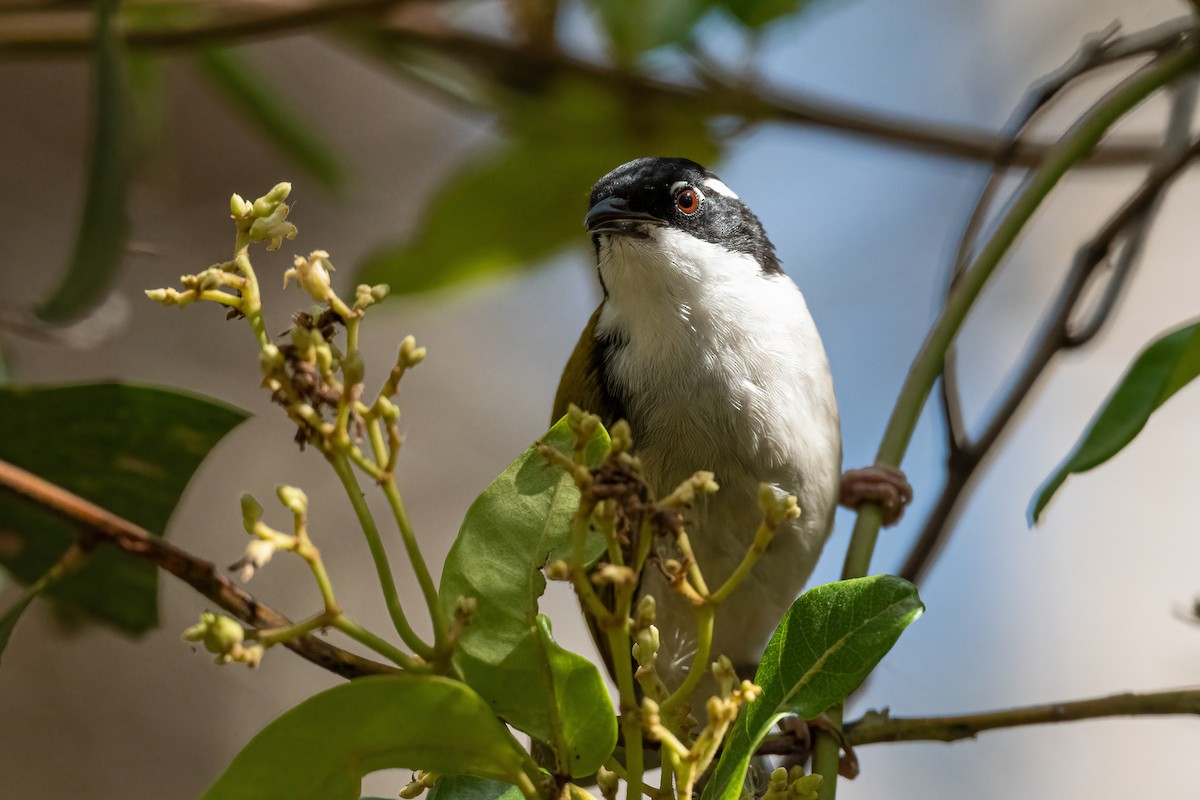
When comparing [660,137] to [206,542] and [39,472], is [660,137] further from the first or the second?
[206,542]

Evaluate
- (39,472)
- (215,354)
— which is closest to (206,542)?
(215,354)

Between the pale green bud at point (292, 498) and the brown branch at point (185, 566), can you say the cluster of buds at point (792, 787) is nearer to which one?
the brown branch at point (185, 566)

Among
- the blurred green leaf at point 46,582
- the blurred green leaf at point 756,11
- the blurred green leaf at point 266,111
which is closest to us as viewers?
the blurred green leaf at point 46,582

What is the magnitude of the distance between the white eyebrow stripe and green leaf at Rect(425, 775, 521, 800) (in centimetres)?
231

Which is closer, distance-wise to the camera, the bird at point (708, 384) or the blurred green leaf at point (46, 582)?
the blurred green leaf at point (46, 582)

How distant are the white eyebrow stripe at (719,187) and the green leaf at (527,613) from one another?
2153 mm

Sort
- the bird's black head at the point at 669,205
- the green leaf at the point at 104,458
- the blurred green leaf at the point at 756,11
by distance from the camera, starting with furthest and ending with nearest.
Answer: the bird's black head at the point at 669,205
the blurred green leaf at the point at 756,11
the green leaf at the point at 104,458

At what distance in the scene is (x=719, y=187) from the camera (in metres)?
3.69

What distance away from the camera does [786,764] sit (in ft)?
7.85

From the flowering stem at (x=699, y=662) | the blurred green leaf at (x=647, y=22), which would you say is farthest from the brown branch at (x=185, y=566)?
the blurred green leaf at (x=647, y=22)

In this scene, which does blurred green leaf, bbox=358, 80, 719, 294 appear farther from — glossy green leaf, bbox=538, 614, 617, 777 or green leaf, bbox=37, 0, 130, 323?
glossy green leaf, bbox=538, 614, 617, 777

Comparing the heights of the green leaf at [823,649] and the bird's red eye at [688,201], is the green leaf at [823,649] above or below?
below

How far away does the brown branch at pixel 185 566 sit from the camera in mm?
1333

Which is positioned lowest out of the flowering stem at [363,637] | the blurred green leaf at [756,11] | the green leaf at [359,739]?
the green leaf at [359,739]
